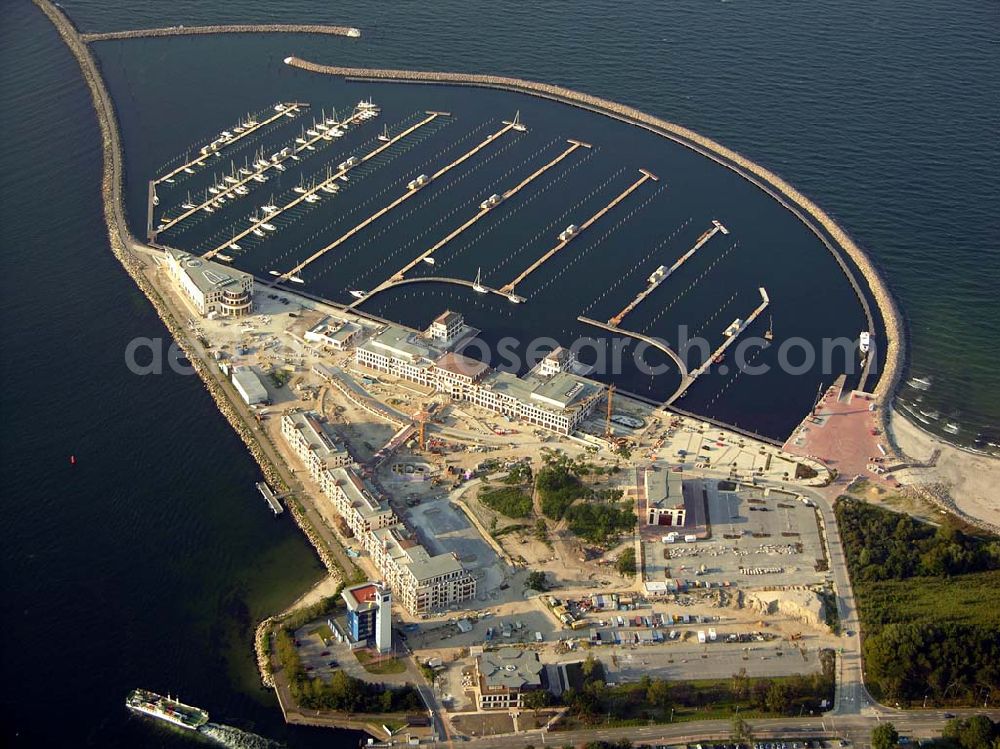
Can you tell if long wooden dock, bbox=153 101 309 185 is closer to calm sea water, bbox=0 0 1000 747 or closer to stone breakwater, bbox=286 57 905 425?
calm sea water, bbox=0 0 1000 747

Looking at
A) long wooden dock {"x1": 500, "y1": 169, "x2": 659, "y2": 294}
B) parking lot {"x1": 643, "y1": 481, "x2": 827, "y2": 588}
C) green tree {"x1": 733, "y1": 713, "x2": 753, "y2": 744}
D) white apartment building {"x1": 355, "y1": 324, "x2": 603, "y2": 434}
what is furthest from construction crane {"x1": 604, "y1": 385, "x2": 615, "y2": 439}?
green tree {"x1": 733, "y1": 713, "x2": 753, "y2": 744}

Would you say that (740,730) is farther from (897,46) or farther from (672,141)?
(897,46)

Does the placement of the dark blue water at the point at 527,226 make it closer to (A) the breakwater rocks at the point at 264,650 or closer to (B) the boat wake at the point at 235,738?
(A) the breakwater rocks at the point at 264,650

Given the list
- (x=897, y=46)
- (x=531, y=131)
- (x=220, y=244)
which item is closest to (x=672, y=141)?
(x=531, y=131)

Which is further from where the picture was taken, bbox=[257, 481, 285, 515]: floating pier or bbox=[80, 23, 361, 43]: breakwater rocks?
bbox=[80, 23, 361, 43]: breakwater rocks

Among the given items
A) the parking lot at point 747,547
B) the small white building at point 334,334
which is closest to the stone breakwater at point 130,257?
the small white building at point 334,334

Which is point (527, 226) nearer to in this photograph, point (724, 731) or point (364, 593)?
point (364, 593)
